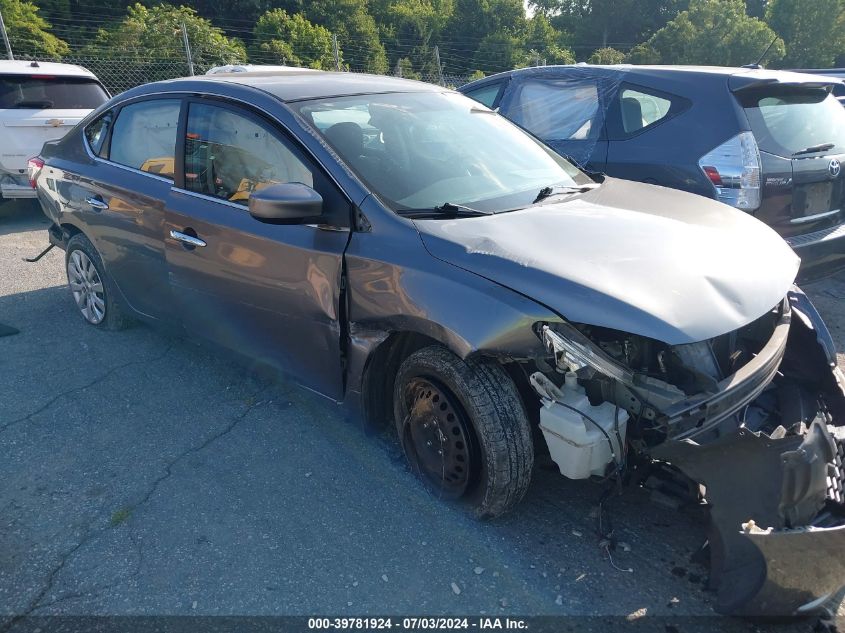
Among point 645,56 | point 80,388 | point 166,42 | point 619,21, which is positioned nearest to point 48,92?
point 80,388

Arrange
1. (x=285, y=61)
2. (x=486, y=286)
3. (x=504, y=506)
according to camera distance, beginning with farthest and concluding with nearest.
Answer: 1. (x=285, y=61)
2. (x=504, y=506)
3. (x=486, y=286)

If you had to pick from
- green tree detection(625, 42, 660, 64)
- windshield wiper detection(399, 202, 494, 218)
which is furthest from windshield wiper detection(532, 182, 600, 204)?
green tree detection(625, 42, 660, 64)

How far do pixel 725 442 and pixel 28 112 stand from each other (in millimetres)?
8524

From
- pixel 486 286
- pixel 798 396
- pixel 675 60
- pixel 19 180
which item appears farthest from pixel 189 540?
pixel 675 60

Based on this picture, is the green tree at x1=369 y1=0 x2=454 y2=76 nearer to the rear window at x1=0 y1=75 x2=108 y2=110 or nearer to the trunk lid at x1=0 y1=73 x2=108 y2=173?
the rear window at x1=0 y1=75 x2=108 y2=110

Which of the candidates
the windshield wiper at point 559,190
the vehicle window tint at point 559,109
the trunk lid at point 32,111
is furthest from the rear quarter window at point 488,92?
the trunk lid at point 32,111

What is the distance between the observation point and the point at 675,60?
34906 mm

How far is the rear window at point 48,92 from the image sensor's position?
307 inches

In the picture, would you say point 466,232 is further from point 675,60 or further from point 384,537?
point 675,60

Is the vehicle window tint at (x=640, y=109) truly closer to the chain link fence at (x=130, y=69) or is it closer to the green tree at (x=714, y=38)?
the chain link fence at (x=130, y=69)

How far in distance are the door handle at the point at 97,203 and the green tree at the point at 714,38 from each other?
35137 millimetres

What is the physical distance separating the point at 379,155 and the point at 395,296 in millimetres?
814

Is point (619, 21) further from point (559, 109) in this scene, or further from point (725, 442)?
point (725, 442)

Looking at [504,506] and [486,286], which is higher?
[486,286]
